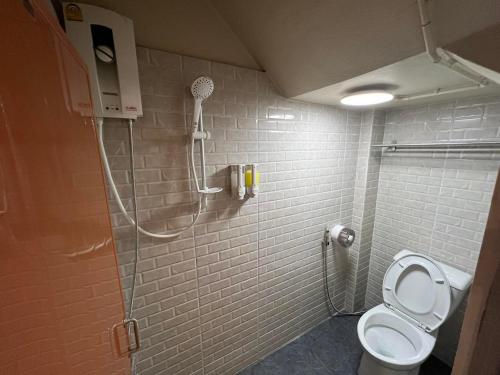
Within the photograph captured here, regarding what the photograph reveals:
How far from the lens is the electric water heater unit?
75 centimetres

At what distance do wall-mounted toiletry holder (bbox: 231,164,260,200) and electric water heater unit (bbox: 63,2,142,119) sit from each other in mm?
559

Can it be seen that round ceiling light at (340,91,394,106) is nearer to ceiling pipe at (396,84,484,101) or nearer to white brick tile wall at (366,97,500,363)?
ceiling pipe at (396,84,484,101)

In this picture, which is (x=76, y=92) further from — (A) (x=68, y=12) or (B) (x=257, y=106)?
(B) (x=257, y=106)

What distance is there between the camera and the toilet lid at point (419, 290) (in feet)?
4.46

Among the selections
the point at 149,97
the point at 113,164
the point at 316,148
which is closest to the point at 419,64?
the point at 316,148

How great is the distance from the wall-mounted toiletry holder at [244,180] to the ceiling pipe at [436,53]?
0.87 m

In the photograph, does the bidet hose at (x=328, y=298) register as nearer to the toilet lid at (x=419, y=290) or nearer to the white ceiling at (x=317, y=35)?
the toilet lid at (x=419, y=290)

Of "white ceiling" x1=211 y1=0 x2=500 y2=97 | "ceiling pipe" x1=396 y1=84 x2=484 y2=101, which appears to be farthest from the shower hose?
→ "ceiling pipe" x1=396 y1=84 x2=484 y2=101

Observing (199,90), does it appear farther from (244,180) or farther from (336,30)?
(336,30)

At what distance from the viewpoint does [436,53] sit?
2.43 feet

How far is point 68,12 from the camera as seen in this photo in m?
0.73

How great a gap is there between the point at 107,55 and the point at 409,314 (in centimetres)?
239

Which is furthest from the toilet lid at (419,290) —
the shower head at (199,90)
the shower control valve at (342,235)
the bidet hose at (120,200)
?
the shower head at (199,90)

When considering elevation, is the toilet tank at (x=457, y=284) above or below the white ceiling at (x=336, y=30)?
below
